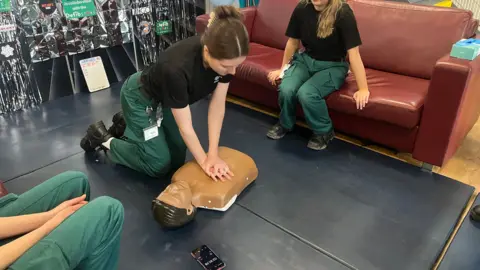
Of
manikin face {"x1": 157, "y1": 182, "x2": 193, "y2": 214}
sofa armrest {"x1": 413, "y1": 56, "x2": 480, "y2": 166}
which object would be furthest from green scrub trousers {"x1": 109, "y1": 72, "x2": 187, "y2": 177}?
sofa armrest {"x1": 413, "y1": 56, "x2": 480, "y2": 166}

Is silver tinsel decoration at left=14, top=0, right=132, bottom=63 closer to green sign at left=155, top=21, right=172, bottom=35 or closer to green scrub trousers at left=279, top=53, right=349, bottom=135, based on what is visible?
green sign at left=155, top=21, right=172, bottom=35

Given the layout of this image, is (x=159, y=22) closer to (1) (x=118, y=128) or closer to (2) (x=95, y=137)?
(1) (x=118, y=128)

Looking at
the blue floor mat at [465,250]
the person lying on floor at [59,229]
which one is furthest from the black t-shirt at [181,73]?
the blue floor mat at [465,250]

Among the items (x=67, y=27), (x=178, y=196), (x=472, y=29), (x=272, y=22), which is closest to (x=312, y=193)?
(x=178, y=196)

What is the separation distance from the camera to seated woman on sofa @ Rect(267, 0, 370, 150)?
7.61ft

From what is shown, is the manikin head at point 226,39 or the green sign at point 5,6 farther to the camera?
the green sign at point 5,6

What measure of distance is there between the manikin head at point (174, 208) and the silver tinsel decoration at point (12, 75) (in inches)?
75.5

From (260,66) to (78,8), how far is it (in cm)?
158

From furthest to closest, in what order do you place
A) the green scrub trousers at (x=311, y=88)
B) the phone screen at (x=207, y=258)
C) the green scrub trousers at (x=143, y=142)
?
the green scrub trousers at (x=311, y=88) < the green scrub trousers at (x=143, y=142) < the phone screen at (x=207, y=258)

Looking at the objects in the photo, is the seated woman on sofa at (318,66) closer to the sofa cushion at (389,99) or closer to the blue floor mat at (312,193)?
the sofa cushion at (389,99)

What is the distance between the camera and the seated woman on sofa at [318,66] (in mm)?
2320

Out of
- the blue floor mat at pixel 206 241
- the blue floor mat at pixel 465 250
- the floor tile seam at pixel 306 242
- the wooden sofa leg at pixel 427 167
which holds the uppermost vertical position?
the wooden sofa leg at pixel 427 167

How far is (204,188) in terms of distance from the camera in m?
1.93

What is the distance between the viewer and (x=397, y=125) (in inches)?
90.7
